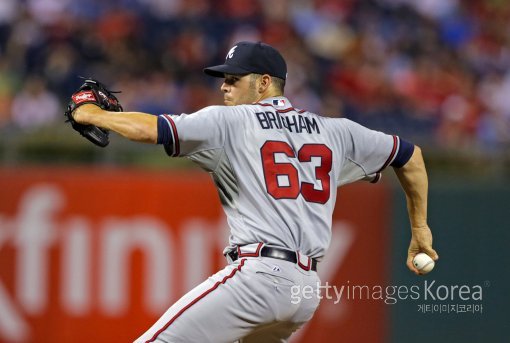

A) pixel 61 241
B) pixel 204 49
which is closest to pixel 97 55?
pixel 204 49

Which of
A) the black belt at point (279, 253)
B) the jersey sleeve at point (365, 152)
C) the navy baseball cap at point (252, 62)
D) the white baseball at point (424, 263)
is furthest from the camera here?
the white baseball at point (424, 263)

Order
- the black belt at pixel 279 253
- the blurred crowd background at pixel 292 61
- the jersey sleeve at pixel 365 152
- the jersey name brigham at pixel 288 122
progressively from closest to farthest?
1. the black belt at pixel 279 253
2. the jersey name brigham at pixel 288 122
3. the jersey sleeve at pixel 365 152
4. the blurred crowd background at pixel 292 61

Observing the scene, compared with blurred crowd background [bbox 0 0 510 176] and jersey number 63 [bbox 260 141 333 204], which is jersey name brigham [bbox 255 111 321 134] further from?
blurred crowd background [bbox 0 0 510 176]

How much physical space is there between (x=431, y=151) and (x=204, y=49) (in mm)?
3389

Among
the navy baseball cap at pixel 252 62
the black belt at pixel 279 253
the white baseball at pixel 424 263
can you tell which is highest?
the navy baseball cap at pixel 252 62

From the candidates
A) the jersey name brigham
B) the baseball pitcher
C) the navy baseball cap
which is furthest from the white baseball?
the navy baseball cap

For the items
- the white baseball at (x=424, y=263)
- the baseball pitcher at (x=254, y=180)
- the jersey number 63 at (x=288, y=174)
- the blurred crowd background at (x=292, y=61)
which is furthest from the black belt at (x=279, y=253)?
the blurred crowd background at (x=292, y=61)

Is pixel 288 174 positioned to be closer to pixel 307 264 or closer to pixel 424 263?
pixel 307 264

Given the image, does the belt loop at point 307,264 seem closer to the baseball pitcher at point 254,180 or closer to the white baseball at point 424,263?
the baseball pitcher at point 254,180

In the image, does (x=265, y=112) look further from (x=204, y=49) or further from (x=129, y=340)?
(x=204, y=49)

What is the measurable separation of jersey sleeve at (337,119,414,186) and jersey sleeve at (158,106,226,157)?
662 millimetres

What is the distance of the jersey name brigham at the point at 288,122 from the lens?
14.3 feet

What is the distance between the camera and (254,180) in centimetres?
430

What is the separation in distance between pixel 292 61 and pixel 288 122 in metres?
6.44
